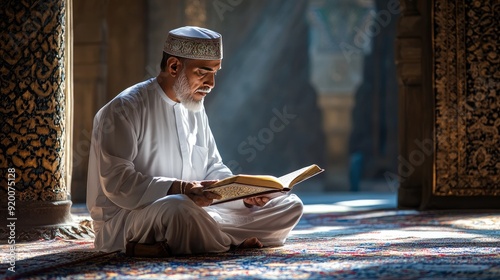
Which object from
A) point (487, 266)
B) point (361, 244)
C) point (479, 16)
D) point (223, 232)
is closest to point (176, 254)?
point (223, 232)

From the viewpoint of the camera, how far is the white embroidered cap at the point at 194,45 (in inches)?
157

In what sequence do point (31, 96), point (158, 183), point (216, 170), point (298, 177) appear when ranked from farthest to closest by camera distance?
1. point (31, 96)
2. point (216, 170)
3. point (158, 183)
4. point (298, 177)

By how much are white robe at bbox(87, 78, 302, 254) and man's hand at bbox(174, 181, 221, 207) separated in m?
0.03

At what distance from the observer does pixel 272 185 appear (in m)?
3.46

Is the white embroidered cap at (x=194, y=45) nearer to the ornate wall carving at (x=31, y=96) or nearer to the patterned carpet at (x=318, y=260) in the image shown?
the patterned carpet at (x=318, y=260)

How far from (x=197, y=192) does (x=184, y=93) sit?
0.54m

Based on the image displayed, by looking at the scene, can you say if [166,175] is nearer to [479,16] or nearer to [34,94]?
[34,94]

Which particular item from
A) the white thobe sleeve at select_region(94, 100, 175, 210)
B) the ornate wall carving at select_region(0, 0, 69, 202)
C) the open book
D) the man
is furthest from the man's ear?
the ornate wall carving at select_region(0, 0, 69, 202)

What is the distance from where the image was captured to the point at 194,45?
399 centimetres

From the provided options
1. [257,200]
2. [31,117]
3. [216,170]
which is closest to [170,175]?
[216,170]

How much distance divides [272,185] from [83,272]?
0.75m

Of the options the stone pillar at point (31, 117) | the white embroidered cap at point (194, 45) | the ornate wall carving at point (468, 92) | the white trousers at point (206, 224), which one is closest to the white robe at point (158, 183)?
the white trousers at point (206, 224)

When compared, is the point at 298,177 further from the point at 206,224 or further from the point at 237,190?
the point at 206,224

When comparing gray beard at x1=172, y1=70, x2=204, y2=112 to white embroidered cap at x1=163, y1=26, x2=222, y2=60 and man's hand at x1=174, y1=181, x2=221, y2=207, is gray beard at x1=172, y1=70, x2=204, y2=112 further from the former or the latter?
man's hand at x1=174, y1=181, x2=221, y2=207
